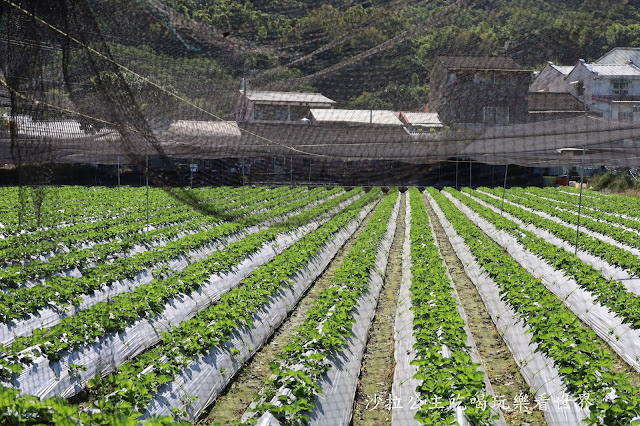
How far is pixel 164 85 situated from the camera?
15.2ft

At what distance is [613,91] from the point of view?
26.1 feet

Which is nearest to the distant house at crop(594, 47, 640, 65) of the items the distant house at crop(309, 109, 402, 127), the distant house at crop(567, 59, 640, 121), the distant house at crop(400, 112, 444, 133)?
the distant house at crop(567, 59, 640, 121)

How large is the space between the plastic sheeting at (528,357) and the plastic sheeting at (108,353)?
3838 mm

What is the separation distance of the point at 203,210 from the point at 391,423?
247 centimetres

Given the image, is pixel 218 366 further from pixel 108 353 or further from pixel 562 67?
pixel 562 67

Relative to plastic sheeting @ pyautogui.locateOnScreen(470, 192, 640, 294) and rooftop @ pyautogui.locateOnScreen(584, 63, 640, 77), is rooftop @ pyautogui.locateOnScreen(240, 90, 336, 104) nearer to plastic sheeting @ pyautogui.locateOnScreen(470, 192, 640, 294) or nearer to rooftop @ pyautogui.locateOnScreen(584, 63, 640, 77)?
rooftop @ pyautogui.locateOnScreen(584, 63, 640, 77)

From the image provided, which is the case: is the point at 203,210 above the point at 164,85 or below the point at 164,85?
below

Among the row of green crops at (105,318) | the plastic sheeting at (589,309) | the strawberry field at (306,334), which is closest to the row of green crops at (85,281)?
the strawberry field at (306,334)

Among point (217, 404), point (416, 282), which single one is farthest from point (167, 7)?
point (416, 282)

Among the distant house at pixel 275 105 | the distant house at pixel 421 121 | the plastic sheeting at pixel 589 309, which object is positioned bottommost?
the plastic sheeting at pixel 589 309

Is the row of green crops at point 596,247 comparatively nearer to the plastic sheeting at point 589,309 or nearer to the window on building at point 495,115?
the plastic sheeting at point 589,309

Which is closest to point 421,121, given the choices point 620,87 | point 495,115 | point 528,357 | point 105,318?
point 495,115

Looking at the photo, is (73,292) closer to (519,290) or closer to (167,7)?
(167,7)

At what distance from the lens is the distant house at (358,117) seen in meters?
5.54
